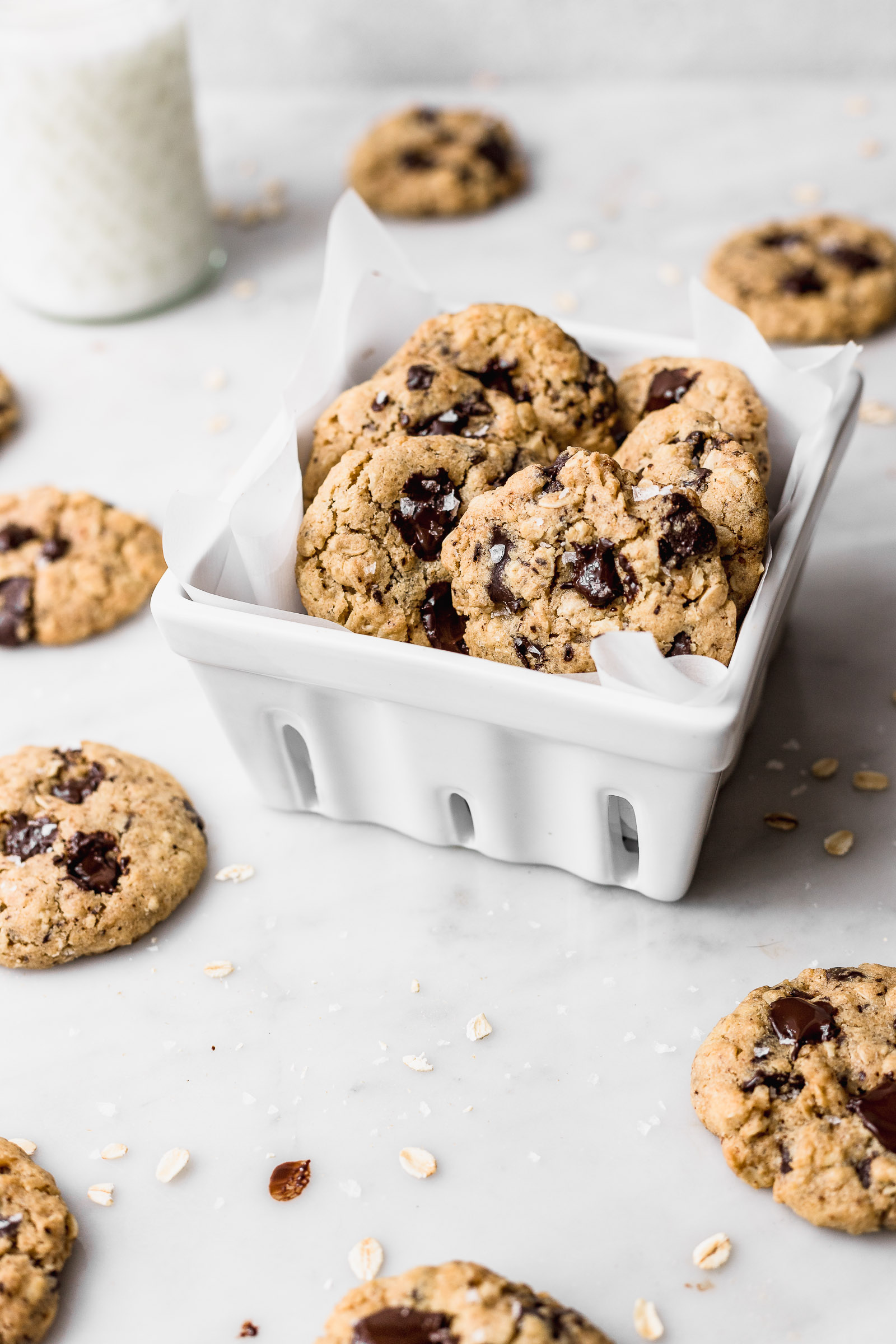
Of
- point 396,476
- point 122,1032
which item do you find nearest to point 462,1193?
point 122,1032

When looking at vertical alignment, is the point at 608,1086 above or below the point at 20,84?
below

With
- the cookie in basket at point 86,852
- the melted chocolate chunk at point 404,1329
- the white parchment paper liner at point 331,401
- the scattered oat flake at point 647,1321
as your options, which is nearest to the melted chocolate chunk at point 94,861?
the cookie in basket at point 86,852

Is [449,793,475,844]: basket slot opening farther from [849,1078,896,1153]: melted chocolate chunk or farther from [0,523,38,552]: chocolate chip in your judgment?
[0,523,38,552]: chocolate chip

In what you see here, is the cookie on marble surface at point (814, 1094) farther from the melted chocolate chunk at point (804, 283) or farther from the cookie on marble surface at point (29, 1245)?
the melted chocolate chunk at point (804, 283)

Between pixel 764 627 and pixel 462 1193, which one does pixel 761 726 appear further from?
pixel 462 1193

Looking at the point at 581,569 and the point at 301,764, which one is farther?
the point at 301,764

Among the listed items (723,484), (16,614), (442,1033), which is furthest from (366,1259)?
(16,614)

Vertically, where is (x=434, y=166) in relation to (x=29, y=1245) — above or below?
above

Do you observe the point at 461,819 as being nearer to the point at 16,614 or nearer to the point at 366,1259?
the point at 366,1259
